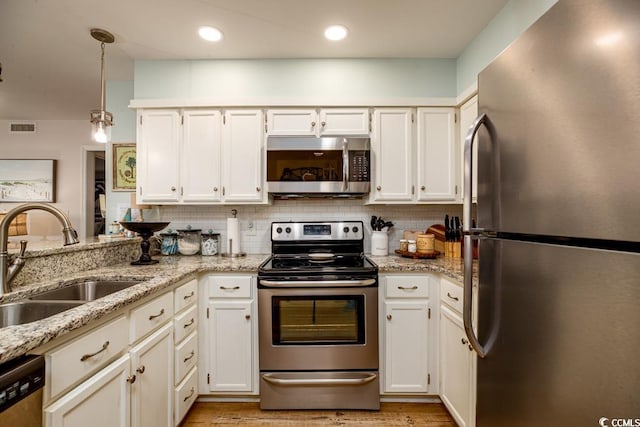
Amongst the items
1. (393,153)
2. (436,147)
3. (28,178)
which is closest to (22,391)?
Answer: (393,153)

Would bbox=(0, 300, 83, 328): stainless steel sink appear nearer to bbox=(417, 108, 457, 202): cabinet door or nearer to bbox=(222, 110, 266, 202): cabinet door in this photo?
bbox=(222, 110, 266, 202): cabinet door

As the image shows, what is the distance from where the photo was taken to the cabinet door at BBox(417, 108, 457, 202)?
242 cm

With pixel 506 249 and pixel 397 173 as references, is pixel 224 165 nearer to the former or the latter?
pixel 397 173

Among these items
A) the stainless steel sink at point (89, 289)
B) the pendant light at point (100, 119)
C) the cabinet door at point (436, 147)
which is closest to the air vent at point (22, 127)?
the pendant light at point (100, 119)

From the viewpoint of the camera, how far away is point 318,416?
1946 mm

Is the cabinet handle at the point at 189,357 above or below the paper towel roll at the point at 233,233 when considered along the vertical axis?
below

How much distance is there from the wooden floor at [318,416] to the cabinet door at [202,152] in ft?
5.13

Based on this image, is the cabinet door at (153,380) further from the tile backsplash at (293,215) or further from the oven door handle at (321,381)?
the tile backsplash at (293,215)

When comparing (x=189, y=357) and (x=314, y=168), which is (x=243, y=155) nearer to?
(x=314, y=168)

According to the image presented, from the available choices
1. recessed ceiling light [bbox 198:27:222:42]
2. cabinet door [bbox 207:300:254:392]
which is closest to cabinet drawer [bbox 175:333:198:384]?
cabinet door [bbox 207:300:254:392]

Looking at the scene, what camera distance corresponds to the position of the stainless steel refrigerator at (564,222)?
53 centimetres

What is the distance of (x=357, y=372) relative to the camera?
1979mm

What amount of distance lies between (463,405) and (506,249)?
1353 mm

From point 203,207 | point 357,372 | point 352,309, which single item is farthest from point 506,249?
point 203,207
